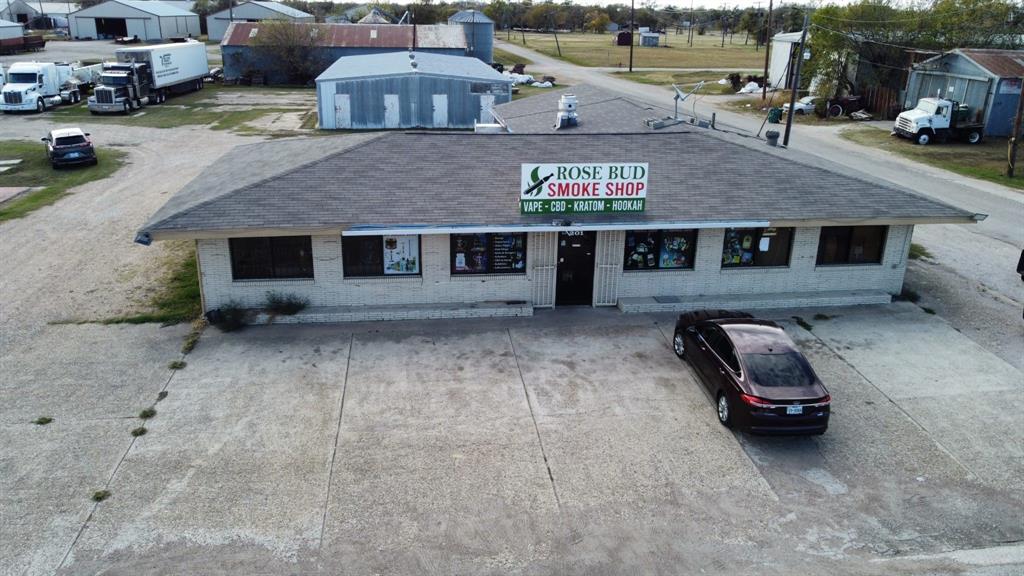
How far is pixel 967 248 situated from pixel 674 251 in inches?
483

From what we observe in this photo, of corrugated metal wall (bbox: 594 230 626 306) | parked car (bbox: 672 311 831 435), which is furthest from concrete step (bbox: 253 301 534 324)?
parked car (bbox: 672 311 831 435)

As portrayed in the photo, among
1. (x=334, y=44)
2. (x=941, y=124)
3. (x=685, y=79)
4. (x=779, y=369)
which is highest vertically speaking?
(x=334, y=44)

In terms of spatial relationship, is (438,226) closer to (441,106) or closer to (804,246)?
(804,246)

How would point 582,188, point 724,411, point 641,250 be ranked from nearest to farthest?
point 724,411 < point 582,188 < point 641,250

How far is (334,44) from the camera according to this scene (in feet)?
212

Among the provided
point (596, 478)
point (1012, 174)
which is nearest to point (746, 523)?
point (596, 478)

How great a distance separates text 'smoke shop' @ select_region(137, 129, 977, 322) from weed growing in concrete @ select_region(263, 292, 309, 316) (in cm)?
13

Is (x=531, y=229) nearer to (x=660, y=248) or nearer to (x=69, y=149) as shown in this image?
(x=660, y=248)

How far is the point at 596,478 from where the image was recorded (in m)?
12.7

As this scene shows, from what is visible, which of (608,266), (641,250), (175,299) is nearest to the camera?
(608,266)

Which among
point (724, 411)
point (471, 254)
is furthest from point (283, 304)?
point (724, 411)

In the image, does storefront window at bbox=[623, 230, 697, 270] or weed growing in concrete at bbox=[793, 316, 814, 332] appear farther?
storefront window at bbox=[623, 230, 697, 270]

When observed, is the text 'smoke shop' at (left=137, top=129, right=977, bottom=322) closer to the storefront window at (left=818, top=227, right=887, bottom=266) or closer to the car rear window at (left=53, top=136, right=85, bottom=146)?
the storefront window at (left=818, top=227, right=887, bottom=266)

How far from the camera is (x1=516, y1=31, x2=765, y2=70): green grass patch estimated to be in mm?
88188
